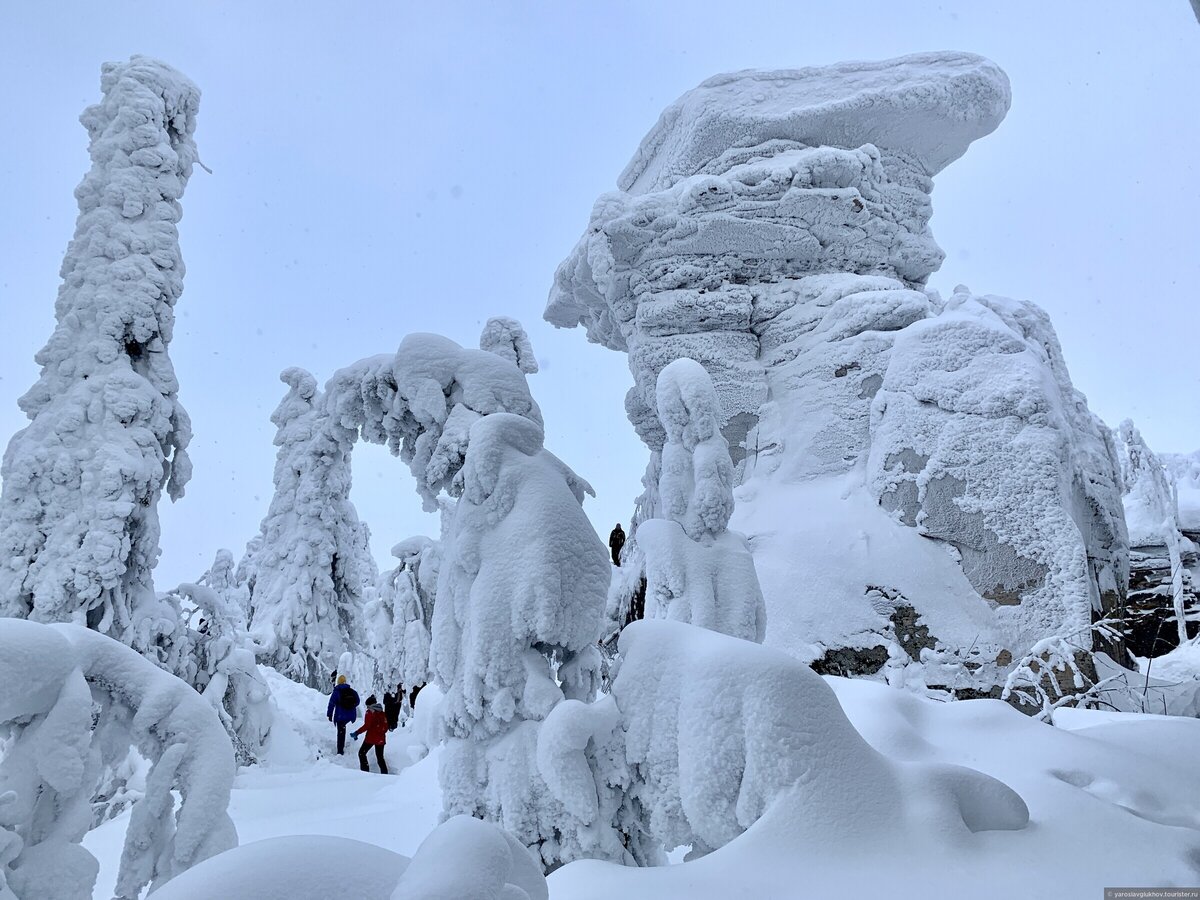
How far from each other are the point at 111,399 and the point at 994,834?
9.64 meters

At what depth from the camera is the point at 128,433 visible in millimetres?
9734

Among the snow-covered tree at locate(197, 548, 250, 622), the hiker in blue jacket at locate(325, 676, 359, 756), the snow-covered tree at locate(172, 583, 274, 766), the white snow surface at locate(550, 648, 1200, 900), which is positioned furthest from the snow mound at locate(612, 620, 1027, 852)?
the snow-covered tree at locate(197, 548, 250, 622)

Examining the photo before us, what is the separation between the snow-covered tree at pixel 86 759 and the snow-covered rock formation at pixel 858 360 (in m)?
8.67

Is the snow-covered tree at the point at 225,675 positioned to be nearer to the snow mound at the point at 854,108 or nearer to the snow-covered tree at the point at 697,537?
the snow-covered tree at the point at 697,537

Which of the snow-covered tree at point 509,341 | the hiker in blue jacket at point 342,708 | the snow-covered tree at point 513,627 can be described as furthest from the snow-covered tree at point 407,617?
the snow-covered tree at point 513,627

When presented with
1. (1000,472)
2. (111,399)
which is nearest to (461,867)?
(111,399)

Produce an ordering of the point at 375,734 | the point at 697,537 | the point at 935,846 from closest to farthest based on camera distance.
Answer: the point at 935,846
the point at 697,537
the point at 375,734

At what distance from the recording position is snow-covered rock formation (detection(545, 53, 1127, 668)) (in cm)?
1060

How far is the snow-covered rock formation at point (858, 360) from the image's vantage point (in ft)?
34.8

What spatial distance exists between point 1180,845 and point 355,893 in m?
3.05

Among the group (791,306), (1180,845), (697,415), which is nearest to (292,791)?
(697,415)

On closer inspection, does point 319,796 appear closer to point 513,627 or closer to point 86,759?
point 513,627

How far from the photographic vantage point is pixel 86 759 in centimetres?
259

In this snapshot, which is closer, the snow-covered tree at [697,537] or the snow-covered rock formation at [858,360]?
the snow-covered tree at [697,537]
